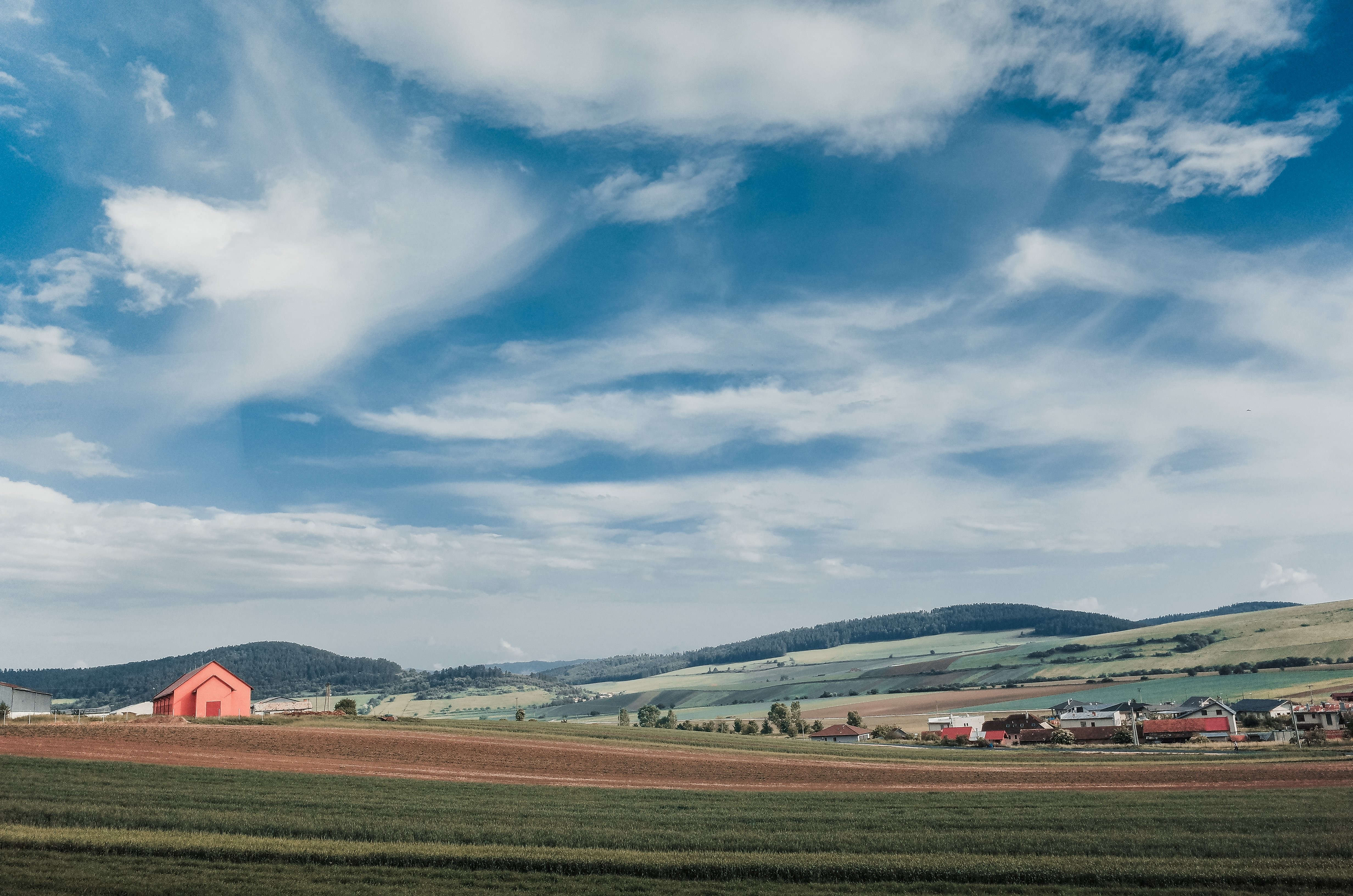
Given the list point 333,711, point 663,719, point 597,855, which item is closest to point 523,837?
point 597,855

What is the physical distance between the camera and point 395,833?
31109mm

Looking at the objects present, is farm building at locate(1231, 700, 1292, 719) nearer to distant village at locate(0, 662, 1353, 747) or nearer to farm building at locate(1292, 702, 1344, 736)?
distant village at locate(0, 662, 1353, 747)

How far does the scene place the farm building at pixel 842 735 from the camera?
447 ft

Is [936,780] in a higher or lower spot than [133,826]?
lower

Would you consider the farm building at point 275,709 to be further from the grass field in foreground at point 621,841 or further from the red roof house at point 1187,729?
the red roof house at point 1187,729

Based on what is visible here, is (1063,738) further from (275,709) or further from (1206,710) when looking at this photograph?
(275,709)

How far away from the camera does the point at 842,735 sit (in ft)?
457

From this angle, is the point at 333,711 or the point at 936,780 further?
the point at 333,711

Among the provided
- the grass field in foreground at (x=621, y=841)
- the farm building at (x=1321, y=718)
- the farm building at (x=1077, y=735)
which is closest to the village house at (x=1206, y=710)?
the farm building at (x=1321, y=718)

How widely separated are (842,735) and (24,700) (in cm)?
10850

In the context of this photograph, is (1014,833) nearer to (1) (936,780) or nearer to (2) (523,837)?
(2) (523,837)

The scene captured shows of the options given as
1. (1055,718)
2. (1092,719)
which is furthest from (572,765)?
(1055,718)

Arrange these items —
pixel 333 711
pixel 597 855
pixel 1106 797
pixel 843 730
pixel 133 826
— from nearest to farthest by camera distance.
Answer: pixel 597 855 → pixel 133 826 → pixel 1106 797 → pixel 333 711 → pixel 843 730

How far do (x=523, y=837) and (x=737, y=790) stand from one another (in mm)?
22209
